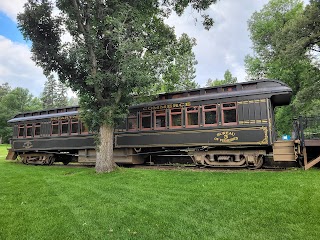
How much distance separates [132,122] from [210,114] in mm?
4531

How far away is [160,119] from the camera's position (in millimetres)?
13469

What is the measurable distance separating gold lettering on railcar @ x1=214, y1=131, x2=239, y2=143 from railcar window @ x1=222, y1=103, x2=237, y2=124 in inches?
19.3

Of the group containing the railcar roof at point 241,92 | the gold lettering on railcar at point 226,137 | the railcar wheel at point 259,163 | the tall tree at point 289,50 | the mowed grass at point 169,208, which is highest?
the tall tree at point 289,50

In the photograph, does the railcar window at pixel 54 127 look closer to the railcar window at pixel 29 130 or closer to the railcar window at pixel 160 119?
the railcar window at pixel 29 130

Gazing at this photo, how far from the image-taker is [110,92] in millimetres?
12375

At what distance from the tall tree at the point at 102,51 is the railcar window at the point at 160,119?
1541 millimetres

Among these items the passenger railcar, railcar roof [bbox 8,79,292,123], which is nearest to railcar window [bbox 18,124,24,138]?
the passenger railcar

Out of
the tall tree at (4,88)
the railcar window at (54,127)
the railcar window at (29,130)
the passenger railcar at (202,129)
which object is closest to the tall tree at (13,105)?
the tall tree at (4,88)

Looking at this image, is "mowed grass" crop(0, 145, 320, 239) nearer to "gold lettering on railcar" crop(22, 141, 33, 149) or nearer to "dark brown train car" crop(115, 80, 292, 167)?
"dark brown train car" crop(115, 80, 292, 167)

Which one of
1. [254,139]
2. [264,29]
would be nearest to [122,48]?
[254,139]

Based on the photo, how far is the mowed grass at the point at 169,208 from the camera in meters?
4.65

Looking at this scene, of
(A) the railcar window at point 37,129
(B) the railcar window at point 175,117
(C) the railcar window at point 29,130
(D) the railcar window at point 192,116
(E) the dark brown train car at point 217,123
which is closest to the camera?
(E) the dark brown train car at point 217,123

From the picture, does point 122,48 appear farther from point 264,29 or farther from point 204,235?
point 264,29

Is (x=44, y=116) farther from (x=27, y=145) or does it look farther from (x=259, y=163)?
(x=259, y=163)
